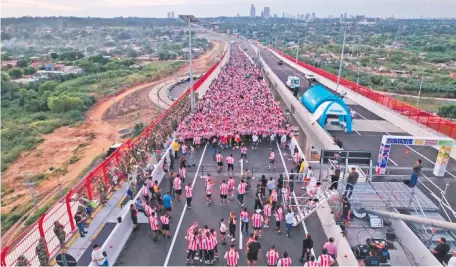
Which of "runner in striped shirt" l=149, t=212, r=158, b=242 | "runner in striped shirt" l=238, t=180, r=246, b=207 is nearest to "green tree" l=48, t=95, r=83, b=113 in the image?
"runner in striped shirt" l=238, t=180, r=246, b=207

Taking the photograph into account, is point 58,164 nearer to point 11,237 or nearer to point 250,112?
point 11,237

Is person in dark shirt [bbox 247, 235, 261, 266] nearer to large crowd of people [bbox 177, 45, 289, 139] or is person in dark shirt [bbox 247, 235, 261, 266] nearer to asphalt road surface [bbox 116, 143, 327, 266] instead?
asphalt road surface [bbox 116, 143, 327, 266]

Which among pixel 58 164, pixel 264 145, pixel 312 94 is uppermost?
pixel 312 94

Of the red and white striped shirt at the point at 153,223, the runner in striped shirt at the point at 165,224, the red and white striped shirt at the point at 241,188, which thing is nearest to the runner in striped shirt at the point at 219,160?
the red and white striped shirt at the point at 241,188

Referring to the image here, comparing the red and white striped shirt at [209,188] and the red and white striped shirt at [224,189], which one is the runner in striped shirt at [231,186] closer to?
the red and white striped shirt at [224,189]

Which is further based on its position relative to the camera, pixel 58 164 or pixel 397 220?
pixel 58 164

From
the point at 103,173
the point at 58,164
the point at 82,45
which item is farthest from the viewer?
the point at 82,45

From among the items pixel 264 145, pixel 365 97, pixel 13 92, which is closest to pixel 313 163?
pixel 264 145
